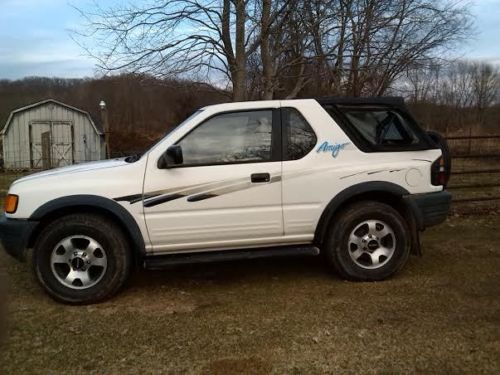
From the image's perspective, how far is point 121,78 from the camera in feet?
35.2

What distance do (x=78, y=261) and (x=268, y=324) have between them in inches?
70.0

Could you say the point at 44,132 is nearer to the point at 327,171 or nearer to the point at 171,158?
the point at 171,158

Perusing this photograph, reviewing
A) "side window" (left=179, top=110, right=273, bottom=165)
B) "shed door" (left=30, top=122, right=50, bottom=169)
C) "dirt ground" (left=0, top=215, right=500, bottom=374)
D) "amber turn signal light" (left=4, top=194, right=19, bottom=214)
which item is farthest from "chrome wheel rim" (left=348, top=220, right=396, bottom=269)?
"shed door" (left=30, top=122, right=50, bottom=169)

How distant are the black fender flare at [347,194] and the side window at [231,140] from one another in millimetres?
736

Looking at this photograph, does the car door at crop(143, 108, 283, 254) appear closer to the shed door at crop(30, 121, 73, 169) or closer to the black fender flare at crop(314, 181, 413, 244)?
the black fender flare at crop(314, 181, 413, 244)

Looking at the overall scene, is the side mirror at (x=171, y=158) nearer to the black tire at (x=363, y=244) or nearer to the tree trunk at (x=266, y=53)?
the black tire at (x=363, y=244)

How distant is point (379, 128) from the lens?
5238mm

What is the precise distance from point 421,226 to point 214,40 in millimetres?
6248

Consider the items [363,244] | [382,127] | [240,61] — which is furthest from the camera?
[240,61]

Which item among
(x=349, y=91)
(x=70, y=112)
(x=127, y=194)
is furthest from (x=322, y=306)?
(x=70, y=112)

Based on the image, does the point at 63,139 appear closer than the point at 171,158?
No

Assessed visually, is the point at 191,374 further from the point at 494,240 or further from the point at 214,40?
the point at 214,40

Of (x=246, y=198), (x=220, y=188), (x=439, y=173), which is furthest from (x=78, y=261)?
(x=439, y=173)

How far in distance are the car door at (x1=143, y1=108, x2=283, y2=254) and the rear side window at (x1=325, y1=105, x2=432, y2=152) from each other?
0.68m
